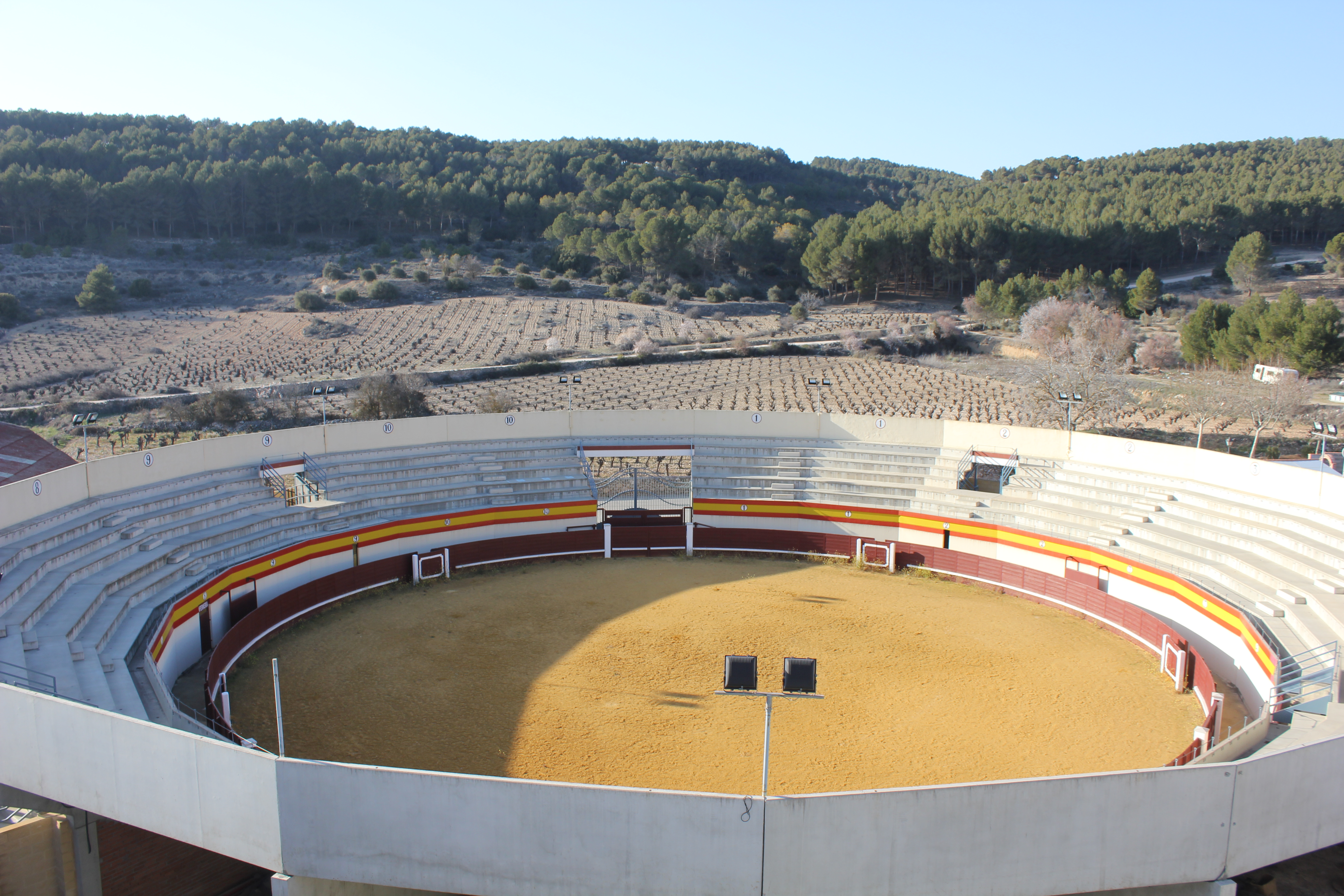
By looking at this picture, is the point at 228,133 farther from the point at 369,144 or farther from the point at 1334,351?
the point at 1334,351

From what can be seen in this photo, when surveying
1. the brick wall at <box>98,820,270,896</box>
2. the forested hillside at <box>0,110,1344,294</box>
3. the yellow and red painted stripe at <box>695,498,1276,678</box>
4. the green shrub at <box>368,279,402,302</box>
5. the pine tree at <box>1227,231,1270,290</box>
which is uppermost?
the forested hillside at <box>0,110,1344,294</box>

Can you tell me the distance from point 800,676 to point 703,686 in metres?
6.78

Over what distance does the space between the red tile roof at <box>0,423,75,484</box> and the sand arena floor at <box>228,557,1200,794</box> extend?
1142 cm

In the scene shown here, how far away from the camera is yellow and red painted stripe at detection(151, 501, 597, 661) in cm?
1612

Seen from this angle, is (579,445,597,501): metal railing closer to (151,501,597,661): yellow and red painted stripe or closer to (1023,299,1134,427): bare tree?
(151,501,597,661): yellow and red painted stripe

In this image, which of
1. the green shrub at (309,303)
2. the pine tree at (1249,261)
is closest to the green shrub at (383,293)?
the green shrub at (309,303)

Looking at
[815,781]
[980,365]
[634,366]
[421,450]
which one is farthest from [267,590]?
[980,365]

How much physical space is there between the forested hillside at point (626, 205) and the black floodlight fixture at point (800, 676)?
6991 centimetres

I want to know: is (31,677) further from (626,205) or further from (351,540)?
(626,205)

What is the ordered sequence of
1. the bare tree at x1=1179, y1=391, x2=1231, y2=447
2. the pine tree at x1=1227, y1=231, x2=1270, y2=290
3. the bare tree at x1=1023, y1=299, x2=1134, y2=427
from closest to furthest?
1. the bare tree at x1=1179, y1=391, x2=1231, y2=447
2. the bare tree at x1=1023, y1=299, x2=1134, y2=427
3. the pine tree at x1=1227, y1=231, x2=1270, y2=290

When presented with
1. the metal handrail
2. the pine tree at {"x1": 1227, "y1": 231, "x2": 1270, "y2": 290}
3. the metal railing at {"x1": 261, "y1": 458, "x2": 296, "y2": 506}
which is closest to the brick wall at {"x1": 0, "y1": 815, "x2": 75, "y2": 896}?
the metal handrail

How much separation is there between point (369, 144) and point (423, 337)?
59719mm

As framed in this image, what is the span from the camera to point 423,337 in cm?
6056

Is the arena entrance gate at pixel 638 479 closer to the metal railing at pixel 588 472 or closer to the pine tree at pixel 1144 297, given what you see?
the metal railing at pixel 588 472
